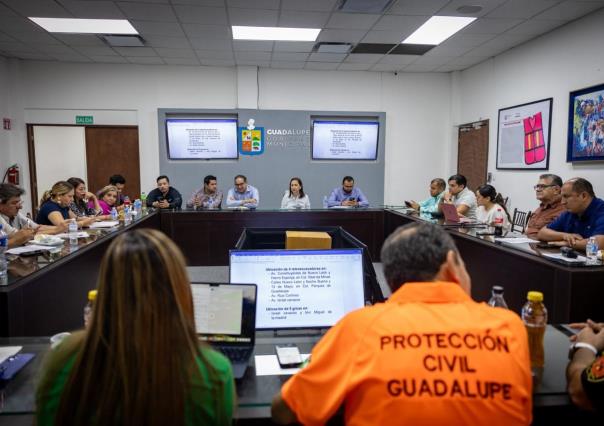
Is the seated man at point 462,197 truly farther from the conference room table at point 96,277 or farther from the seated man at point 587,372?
the seated man at point 587,372

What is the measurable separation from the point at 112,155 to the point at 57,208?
2.83m

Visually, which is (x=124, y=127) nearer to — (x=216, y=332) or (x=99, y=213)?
(x=99, y=213)

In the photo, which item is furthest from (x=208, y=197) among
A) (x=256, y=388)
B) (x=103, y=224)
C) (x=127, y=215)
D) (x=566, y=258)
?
(x=256, y=388)

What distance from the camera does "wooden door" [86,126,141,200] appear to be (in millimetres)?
6395

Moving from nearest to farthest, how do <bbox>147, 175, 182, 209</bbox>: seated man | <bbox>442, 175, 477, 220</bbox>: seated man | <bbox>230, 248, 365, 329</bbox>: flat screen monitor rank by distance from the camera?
<bbox>230, 248, 365, 329</bbox>: flat screen monitor < <bbox>442, 175, 477, 220</bbox>: seated man < <bbox>147, 175, 182, 209</bbox>: seated man

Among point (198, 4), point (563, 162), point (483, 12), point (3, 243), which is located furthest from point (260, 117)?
point (3, 243)

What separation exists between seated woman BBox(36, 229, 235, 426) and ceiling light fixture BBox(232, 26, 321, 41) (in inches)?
176

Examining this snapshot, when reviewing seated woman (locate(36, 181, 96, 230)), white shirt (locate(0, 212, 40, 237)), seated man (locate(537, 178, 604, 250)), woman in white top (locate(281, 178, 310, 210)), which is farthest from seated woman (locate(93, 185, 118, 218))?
seated man (locate(537, 178, 604, 250))

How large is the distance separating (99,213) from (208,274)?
1.47 metres

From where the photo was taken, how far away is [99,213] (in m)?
4.93

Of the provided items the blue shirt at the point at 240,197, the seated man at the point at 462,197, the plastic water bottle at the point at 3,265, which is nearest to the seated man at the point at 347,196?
the blue shirt at the point at 240,197

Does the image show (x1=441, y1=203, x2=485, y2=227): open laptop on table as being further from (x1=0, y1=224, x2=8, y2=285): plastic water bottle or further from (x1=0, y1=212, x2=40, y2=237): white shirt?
(x1=0, y1=212, x2=40, y2=237): white shirt

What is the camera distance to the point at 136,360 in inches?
29.5

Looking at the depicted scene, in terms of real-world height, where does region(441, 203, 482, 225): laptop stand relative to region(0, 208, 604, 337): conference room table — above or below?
above
